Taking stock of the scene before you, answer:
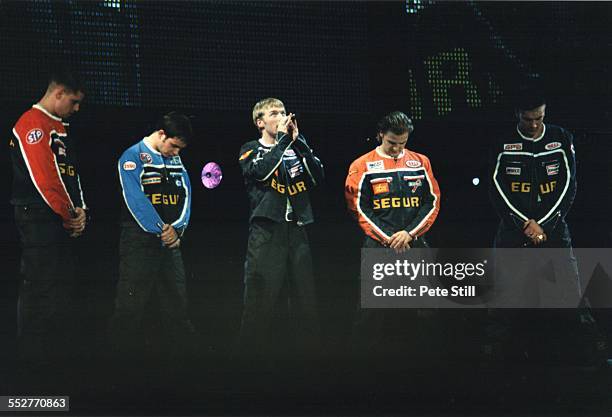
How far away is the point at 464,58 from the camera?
13.3 ft

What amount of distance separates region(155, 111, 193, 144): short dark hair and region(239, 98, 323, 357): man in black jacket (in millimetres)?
250

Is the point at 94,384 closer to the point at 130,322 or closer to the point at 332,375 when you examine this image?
the point at 130,322

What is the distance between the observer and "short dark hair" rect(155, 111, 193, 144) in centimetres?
388

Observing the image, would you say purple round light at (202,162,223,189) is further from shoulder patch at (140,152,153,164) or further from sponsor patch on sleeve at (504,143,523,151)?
sponsor patch on sleeve at (504,143,523,151)

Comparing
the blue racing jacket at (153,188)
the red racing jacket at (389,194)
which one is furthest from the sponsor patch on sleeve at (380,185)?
the blue racing jacket at (153,188)

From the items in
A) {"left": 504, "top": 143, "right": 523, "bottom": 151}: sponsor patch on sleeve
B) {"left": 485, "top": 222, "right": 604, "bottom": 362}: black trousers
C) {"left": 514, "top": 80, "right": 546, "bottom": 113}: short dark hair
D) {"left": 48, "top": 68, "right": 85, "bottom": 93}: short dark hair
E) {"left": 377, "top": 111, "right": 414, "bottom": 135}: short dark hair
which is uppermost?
{"left": 48, "top": 68, "right": 85, "bottom": 93}: short dark hair

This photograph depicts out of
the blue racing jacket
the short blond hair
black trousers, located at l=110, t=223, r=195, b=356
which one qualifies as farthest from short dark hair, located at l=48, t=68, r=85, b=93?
the short blond hair

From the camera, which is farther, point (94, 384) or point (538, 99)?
point (538, 99)

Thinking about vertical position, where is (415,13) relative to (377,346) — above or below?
above

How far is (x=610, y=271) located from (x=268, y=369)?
5.03ft

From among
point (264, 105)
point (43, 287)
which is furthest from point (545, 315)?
point (43, 287)

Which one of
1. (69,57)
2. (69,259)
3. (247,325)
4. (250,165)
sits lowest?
(247,325)

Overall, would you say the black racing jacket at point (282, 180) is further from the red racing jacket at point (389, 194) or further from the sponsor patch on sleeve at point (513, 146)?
the sponsor patch on sleeve at point (513, 146)

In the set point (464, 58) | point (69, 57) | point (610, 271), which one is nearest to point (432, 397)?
point (610, 271)
